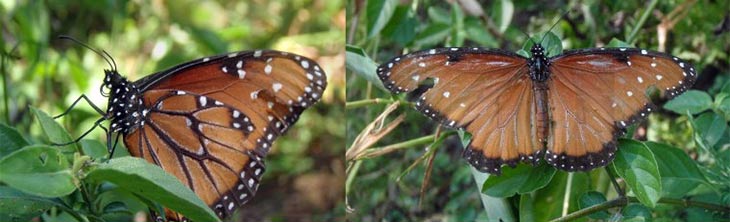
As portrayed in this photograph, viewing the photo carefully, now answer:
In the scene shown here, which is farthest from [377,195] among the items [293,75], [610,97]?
[610,97]

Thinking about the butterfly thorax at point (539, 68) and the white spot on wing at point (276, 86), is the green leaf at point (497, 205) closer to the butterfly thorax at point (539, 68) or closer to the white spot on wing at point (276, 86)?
the butterfly thorax at point (539, 68)

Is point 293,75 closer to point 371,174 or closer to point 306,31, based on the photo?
point 371,174

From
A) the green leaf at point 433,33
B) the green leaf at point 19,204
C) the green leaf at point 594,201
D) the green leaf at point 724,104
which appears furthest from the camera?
the green leaf at point 433,33

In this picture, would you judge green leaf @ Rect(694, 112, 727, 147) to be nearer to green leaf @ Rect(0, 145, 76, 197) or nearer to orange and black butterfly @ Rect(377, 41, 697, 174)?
orange and black butterfly @ Rect(377, 41, 697, 174)

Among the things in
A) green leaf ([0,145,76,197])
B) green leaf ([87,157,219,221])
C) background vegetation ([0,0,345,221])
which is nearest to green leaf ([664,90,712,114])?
green leaf ([87,157,219,221])

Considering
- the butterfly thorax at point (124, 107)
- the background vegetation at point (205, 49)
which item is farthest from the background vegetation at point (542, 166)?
the background vegetation at point (205, 49)

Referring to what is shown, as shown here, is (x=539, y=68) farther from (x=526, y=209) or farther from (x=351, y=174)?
(x=351, y=174)

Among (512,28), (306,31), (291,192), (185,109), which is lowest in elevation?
(291,192)
